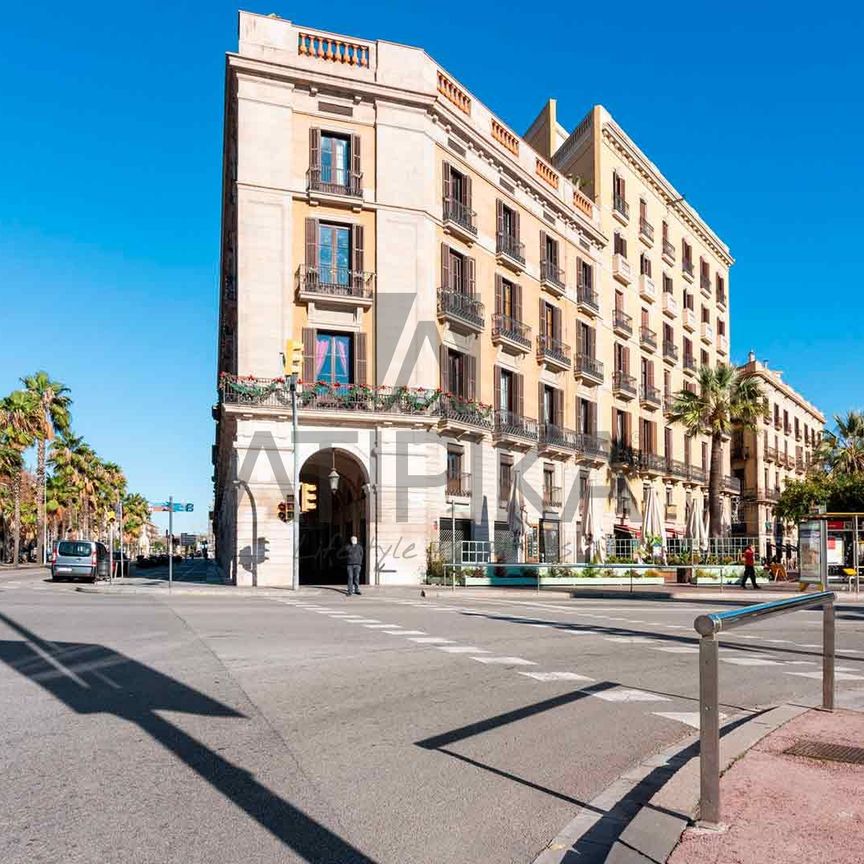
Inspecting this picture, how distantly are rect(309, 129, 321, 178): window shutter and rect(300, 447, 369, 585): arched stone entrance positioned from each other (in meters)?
9.39

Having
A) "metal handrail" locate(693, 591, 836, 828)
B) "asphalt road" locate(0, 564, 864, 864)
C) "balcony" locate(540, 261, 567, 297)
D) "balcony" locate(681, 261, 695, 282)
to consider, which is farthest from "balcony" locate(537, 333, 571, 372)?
A: "metal handrail" locate(693, 591, 836, 828)

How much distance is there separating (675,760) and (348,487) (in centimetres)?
2980

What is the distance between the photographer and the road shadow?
4285mm

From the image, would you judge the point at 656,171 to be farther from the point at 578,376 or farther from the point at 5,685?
the point at 5,685

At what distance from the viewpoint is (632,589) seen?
29.9 meters

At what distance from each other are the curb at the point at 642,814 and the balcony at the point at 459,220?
2835 cm

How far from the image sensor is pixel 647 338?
1877 inches

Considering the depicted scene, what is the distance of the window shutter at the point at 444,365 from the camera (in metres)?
32.5

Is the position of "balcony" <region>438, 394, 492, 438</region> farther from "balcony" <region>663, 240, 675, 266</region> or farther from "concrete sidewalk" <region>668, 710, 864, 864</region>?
"concrete sidewalk" <region>668, 710, 864, 864</region>

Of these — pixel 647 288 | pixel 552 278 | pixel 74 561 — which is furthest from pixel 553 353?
pixel 74 561

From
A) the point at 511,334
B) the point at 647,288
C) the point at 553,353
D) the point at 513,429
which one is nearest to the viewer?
the point at 513,429

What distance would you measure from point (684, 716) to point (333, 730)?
2.94m

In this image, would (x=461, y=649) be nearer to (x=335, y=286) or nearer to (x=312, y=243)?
(x=335, y=286)

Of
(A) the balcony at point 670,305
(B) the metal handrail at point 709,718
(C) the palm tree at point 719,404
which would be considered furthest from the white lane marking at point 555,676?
(A) the balcony at point 670,305
